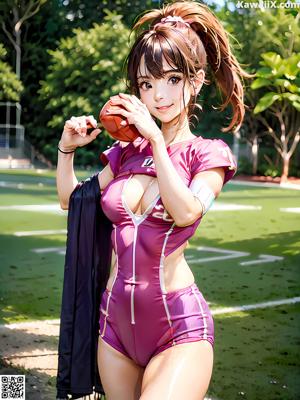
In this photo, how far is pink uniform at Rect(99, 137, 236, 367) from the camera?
1667 millimetres

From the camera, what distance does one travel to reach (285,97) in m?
7.69

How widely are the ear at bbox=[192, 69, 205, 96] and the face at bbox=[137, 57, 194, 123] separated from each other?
0.06 feet

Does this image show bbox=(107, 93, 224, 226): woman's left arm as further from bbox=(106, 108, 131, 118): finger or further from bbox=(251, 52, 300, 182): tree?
bbox=(251, 52, 300, 182): tree

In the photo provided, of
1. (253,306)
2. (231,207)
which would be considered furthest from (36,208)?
(253,306)

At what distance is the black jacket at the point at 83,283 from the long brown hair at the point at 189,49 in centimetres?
36

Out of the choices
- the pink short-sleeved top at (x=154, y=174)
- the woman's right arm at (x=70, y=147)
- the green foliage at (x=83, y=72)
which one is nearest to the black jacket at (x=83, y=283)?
the woman's right arm at (x=70, y=147)

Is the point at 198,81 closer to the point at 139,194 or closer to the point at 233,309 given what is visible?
the point at 139,194

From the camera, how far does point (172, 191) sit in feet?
5.02

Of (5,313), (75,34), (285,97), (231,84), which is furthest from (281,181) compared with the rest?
(231,84)

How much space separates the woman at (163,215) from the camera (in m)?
1.64

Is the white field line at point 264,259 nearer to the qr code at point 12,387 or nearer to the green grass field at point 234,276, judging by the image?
the green grass field at point 234,276

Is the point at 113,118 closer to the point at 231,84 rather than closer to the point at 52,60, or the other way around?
the point at 231,84

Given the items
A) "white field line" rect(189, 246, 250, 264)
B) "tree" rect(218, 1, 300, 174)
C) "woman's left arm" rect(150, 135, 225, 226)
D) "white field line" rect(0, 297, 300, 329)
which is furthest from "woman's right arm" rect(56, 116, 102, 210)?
"white field line" rect(189, 246, 250, 264)

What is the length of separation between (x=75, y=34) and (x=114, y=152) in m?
4.96
